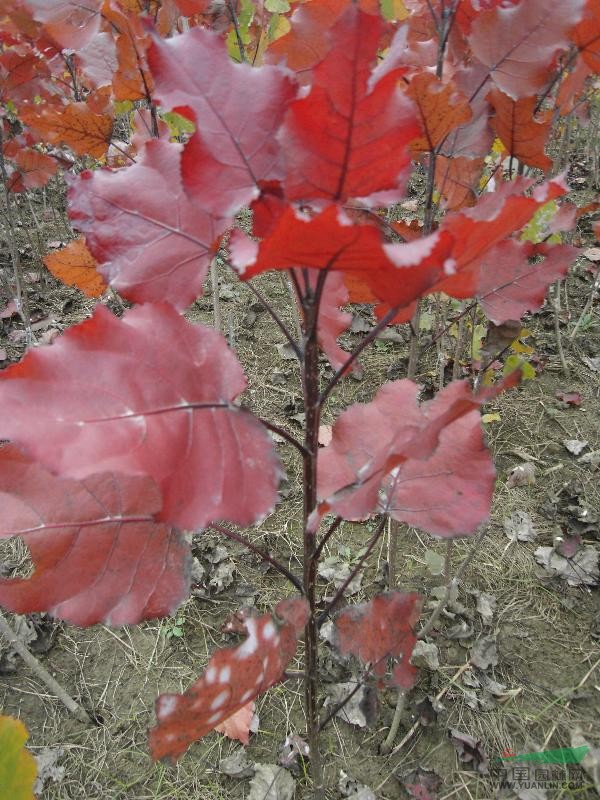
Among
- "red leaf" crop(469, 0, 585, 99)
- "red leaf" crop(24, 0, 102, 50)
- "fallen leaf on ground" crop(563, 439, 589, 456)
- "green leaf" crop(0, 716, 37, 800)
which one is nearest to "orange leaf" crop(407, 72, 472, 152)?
"red leaf" crop(469, 0, 585, 99)

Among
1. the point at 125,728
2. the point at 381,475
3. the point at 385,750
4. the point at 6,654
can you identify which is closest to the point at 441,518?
the point at 381,475

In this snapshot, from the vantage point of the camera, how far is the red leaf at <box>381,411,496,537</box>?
0.72 m

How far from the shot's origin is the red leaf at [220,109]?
0.50m

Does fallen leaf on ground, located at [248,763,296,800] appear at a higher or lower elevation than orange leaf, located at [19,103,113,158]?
lower

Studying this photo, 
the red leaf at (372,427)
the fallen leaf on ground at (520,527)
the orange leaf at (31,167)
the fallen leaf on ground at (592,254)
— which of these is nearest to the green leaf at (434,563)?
the fallen leaf on ground at (520,527)

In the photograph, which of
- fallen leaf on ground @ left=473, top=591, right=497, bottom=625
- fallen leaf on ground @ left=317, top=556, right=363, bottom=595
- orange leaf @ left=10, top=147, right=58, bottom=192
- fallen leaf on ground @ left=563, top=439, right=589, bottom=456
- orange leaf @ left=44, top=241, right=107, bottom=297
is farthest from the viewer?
orange leaf @ left=10, top=147, right=58, bottom=192

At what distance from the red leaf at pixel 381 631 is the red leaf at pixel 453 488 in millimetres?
241

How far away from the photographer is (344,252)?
452mm

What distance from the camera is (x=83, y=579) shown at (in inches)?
27.9

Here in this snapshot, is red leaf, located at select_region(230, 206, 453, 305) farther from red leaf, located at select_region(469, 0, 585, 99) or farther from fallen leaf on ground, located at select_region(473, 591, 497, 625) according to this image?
fallen leaf on ground, located at select_region(473, 591, 497, 625)

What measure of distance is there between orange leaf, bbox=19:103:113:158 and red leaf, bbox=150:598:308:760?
110 centimetres

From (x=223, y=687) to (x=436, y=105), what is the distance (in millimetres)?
827

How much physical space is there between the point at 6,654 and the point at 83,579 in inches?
41.7

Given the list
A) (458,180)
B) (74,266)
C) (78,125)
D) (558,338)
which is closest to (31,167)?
(78,125)
